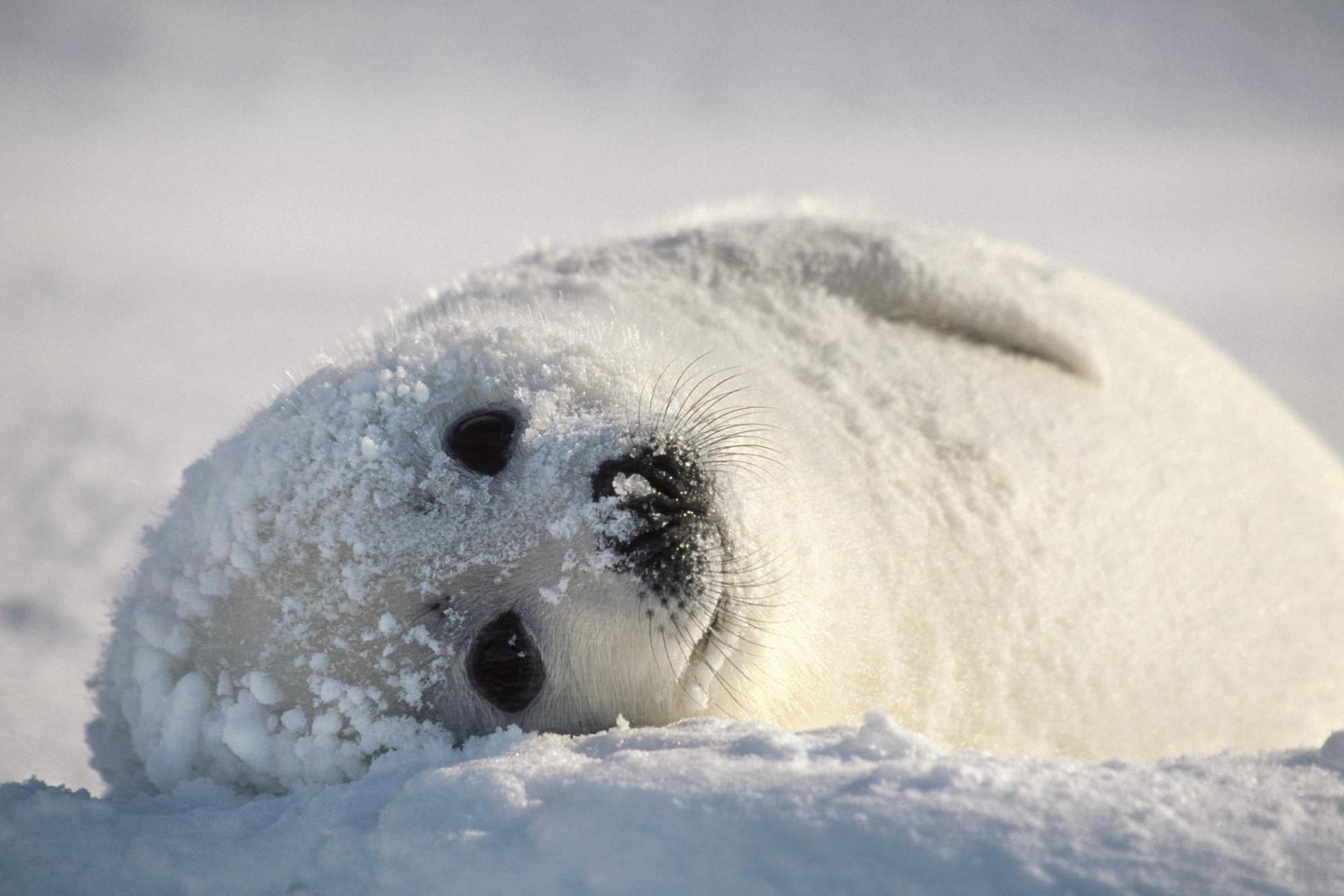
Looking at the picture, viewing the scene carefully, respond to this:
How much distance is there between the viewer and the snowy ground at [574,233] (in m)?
1.23

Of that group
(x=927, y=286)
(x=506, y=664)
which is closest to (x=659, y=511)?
(x=506, y=664)

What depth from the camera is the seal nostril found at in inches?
66.5

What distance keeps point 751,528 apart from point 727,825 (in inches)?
24.5

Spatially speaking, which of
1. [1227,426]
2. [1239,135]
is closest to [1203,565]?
[1227,426]

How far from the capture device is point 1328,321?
558 cm

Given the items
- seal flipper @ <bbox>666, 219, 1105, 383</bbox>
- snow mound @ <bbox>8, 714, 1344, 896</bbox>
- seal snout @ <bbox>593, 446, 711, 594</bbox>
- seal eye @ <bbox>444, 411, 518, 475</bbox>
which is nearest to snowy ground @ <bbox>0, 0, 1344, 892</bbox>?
snow mound @ <bbox>8, 714, 1344, 896</bbox>

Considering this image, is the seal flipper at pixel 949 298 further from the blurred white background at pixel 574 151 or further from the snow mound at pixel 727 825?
the blurred white background at pixel 574 151

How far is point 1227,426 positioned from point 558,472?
1.92 m

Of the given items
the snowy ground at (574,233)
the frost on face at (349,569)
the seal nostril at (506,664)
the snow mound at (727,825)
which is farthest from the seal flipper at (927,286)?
the snow mound at (727,825)

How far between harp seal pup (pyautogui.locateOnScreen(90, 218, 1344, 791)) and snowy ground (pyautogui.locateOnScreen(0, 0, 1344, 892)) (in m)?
0.17

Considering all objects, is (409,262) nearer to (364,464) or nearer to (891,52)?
(891,52)

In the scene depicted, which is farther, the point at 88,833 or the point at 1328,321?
the point at 1328,321

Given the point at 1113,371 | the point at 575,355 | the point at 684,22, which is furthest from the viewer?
the point at 684,22

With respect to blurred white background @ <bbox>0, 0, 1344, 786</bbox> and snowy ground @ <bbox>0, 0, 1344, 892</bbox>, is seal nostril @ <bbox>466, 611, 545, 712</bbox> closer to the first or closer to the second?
snowy ground @ <bbox>0, 0, 1344, 892</bbox>
